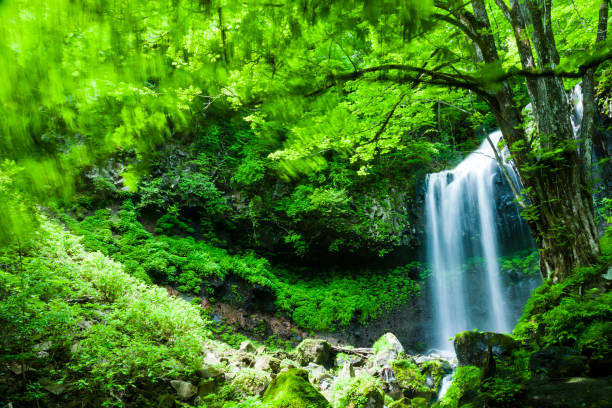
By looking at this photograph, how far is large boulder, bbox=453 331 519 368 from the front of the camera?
152 inches

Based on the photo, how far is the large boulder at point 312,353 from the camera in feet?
21.8

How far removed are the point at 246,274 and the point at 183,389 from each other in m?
6.19

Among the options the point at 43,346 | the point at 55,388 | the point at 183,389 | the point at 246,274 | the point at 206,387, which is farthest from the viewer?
the point at 246,274

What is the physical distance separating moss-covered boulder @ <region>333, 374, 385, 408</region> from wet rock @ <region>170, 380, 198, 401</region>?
1.99m

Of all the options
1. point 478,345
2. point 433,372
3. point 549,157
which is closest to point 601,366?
point 478,345

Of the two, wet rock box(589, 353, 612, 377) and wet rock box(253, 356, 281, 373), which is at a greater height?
wet rock box(589, 353, 612, 377)

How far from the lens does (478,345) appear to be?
4.49 metres

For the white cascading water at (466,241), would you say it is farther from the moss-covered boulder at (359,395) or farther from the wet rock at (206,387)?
the wet rock at (206,387)

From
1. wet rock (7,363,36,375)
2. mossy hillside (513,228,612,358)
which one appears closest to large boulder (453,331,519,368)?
mossy hillside (513,228,612,358)

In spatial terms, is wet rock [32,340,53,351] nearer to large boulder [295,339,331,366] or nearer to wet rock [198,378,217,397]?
wet rock [198,378,217,397]

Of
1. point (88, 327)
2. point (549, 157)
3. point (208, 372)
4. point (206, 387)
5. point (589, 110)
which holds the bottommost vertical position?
point (206, 387)

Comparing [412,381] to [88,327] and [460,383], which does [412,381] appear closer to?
[460,383]

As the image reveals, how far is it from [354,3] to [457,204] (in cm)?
1234

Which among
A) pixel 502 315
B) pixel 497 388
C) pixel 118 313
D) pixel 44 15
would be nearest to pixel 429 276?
pixel 502 315
